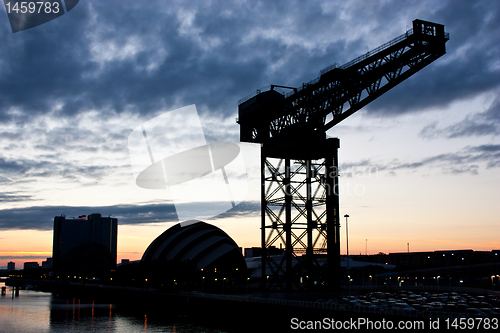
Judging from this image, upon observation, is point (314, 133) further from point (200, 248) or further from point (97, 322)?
point (200, 248)

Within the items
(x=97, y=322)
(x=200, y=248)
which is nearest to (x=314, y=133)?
(x=97, y=322)

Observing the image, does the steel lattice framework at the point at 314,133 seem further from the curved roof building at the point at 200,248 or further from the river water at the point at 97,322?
the curved roof building at the point at 200,248

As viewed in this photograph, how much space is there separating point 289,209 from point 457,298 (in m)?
26.2

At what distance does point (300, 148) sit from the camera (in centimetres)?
5631

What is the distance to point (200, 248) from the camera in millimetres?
131375

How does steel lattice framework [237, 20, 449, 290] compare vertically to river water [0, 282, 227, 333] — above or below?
above

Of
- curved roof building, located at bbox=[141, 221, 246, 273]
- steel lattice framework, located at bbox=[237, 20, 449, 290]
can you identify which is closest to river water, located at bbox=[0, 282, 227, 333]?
steel lattice framework, located at bbox=[237, 20, 449, 290]

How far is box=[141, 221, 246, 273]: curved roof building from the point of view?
12688cm

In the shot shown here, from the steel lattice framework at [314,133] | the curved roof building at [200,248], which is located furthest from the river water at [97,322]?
the curved roof building at [200,248]

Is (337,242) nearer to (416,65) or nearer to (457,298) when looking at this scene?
(457,298)

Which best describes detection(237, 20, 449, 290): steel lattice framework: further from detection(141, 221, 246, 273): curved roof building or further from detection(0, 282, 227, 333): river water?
detection(141, 221, 246, 273): curved roof building

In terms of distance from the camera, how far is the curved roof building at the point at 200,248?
416 ft

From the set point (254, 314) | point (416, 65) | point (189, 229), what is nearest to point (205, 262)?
point (189, 229)

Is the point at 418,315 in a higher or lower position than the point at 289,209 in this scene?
lower
